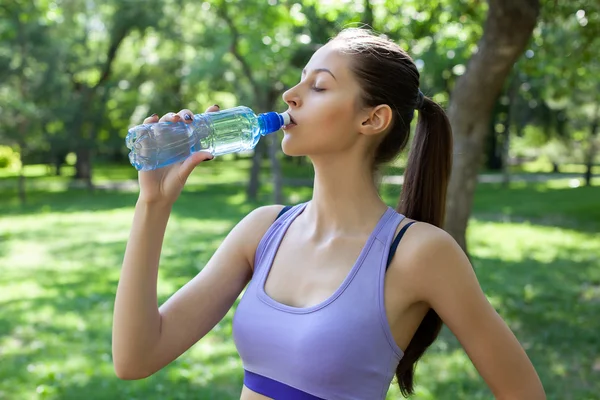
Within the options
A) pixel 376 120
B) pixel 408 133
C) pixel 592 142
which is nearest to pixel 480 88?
pixel 408 133

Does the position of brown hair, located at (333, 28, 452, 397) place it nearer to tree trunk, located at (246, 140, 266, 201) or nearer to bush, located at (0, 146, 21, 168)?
tree trunk, located at (246, 140, 266, 201)

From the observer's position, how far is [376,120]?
1878 mm

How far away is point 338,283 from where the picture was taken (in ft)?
→ 5.71

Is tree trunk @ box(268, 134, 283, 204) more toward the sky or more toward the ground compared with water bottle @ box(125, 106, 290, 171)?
more toward the ground

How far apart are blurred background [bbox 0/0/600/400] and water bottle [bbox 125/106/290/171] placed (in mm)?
480

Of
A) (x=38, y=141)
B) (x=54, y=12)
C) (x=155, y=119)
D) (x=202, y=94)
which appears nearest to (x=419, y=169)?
(x=155, y=119)

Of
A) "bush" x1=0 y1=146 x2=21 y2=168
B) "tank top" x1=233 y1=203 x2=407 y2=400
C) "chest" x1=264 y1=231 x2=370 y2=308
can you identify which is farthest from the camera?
"bush" x1=0 y1=146 x2=21 y2=168

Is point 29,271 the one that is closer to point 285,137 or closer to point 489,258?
point 489,258

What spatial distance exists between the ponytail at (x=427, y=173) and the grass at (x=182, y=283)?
0.32 metres

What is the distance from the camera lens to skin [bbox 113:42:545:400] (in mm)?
1677

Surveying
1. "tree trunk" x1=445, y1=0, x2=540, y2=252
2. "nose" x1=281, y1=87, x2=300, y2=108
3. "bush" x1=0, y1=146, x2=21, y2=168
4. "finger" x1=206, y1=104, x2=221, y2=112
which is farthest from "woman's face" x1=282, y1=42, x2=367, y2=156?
"bush" x1=0, y1=146, x2=21, y2=168

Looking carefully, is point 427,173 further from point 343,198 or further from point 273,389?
point 273,389

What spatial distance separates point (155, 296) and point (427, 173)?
813 millimetres

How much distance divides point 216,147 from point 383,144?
526 millimetres
